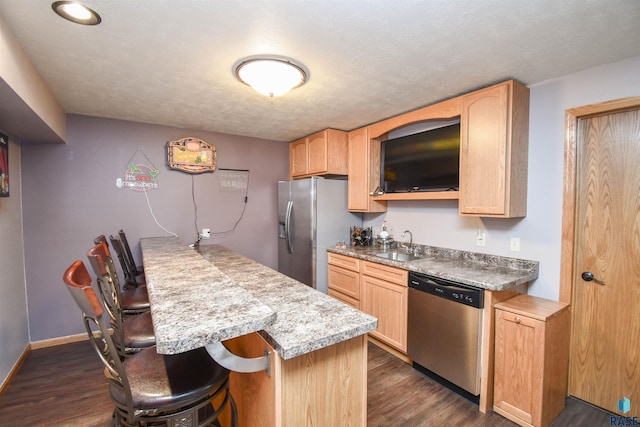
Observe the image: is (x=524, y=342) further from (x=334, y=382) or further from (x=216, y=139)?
(x=216, y=139)

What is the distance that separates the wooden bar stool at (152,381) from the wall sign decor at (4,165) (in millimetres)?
1892

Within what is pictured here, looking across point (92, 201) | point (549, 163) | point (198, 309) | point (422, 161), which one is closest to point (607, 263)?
point (549, 163)

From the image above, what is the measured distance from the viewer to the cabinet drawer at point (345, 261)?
10.3 ft

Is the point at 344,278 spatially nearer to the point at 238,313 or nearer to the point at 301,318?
the point at 301,318

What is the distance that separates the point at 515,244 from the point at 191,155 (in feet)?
11.7

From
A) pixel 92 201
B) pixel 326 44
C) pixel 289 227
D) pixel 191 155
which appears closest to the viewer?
pixel 326 44

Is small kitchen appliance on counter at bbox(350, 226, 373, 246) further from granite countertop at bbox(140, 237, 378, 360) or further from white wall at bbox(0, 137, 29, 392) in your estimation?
white wall at bbox(0, 137, 29, 392)

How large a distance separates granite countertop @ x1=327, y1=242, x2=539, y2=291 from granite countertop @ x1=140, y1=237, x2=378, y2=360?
46.5 inches

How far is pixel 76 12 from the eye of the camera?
A: 139cm

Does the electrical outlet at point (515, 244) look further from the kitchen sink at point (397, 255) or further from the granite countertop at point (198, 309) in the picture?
the granite countertop at point (198, 309)

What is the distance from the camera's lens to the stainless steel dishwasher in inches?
80.7

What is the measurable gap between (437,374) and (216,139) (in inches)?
139

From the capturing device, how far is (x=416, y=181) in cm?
293

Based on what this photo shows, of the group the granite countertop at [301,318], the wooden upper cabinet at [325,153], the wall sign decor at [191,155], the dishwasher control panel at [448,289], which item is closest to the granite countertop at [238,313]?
the granite countertop at [301,318]
